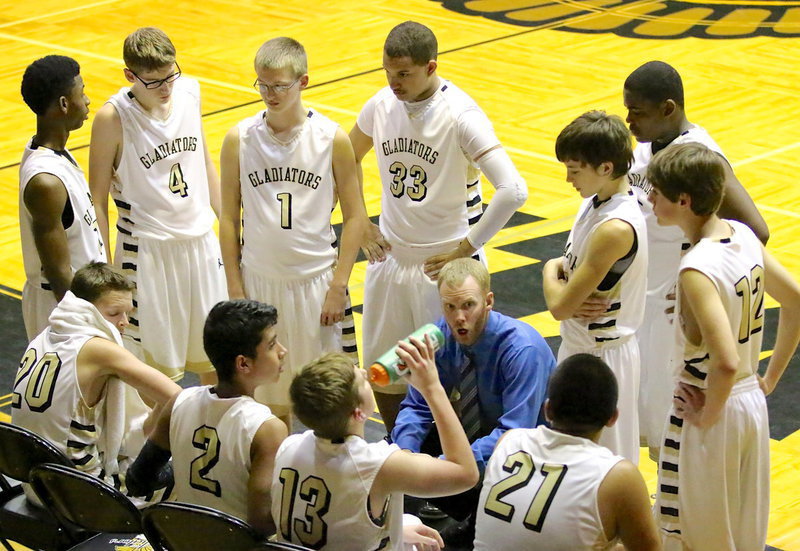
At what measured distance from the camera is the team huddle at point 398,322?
3.68 metres

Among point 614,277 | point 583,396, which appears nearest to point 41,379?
point 583,396

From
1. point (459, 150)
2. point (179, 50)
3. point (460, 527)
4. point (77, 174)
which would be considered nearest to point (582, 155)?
point (459, 150)

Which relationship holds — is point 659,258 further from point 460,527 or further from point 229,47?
point 229,47

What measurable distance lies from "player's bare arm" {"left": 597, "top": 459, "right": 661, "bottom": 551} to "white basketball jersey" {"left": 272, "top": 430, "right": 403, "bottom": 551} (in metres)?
0.62

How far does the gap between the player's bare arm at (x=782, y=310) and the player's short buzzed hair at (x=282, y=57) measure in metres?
2.02

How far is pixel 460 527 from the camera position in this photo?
4598mm

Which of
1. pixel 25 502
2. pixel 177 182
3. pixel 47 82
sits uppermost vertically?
pixel 47 82

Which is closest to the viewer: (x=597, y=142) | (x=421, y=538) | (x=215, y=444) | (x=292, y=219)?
(x=215, y=444)

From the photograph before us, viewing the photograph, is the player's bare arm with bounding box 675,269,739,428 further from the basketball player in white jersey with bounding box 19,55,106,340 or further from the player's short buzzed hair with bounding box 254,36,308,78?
the basketball player in white jersey with bounding box 19,55,106,340

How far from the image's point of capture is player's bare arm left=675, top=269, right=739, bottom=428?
12.9 feet

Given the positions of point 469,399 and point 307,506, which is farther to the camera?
point 469,399

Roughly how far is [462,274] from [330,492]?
130 cm

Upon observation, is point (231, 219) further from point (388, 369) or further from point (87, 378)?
point (388, 369)

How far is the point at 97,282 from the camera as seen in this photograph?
460cm
